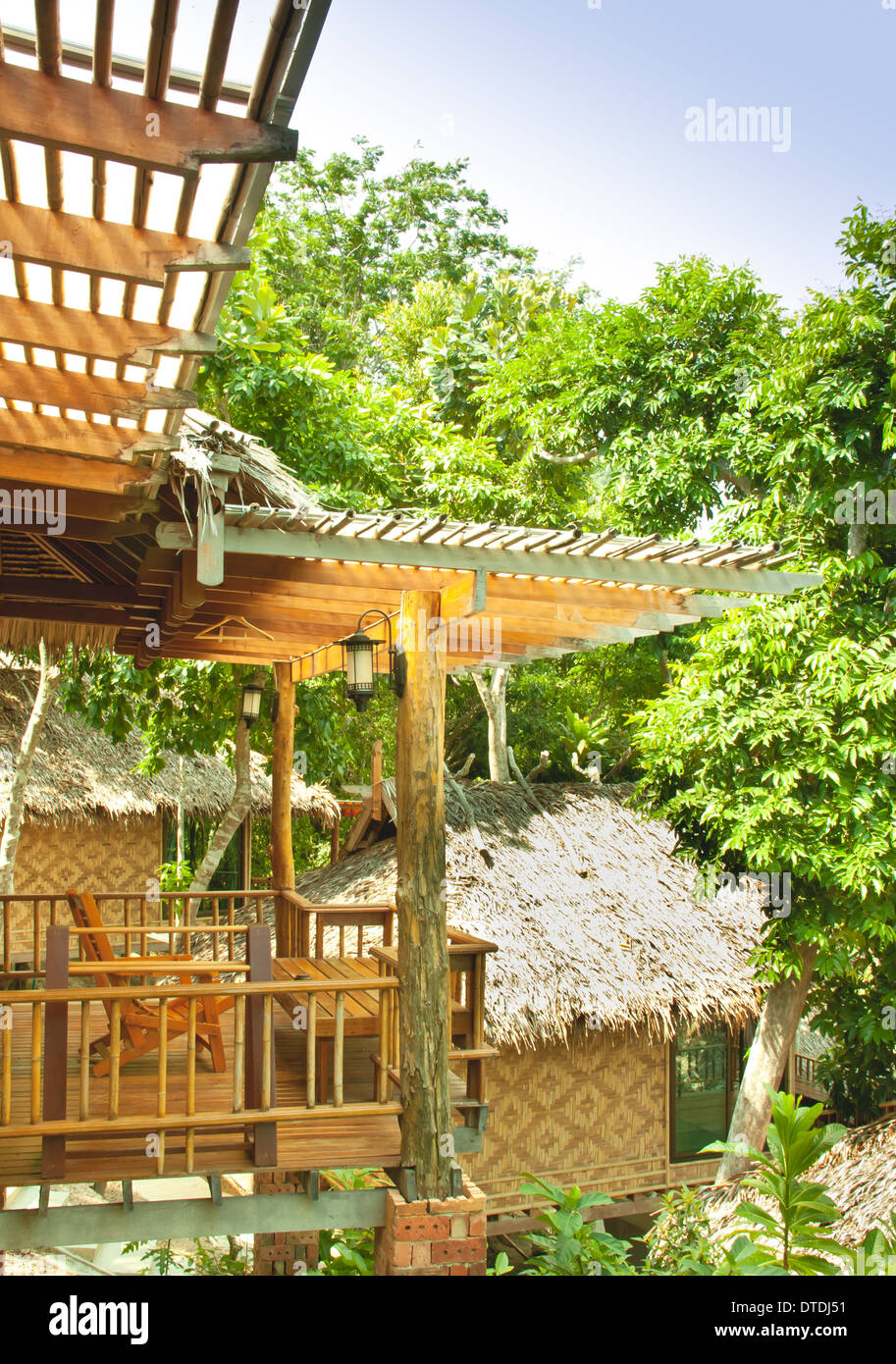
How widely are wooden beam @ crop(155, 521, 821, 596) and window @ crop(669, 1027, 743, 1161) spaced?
26.0 feet

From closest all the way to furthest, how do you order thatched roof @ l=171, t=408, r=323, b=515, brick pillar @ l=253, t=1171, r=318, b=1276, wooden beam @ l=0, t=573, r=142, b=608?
thatched roof @ l=171, t=408, r=323, b=515
wooden beam @ l=0, t=573, r=142, b=608
brick pillar @ l=253, t=1171, r=318, b=1276

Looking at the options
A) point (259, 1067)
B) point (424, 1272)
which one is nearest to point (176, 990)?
point (259, 1067)

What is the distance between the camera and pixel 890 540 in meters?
8.58

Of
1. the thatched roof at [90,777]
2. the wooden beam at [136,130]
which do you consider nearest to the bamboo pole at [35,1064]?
the wooden beam at [136,130]

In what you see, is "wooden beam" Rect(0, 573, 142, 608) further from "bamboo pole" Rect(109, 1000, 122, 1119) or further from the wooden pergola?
"bamboo pole" Rect(109, 1000, 122, 1119)

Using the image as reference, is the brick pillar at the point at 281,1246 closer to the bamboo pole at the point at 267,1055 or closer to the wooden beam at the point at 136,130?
the bamboo pole at the point at 267,1055

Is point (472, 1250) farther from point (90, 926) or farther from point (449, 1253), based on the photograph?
point (90, 926)

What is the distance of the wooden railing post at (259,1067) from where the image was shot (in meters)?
4.14

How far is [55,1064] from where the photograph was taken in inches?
151

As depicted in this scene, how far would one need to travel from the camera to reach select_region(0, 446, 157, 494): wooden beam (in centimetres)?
348


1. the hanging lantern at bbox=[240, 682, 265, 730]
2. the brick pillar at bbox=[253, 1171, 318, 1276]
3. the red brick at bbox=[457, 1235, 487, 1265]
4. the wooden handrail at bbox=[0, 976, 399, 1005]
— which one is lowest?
the brick pillar at bbox=[253, 1171, 318, 1276]

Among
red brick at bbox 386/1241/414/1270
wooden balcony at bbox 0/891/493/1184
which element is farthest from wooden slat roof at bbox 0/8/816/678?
red brick at bbox 386/1241/414/1270

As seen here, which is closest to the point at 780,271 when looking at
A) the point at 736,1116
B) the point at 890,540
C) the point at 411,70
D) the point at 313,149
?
the point at 411,70

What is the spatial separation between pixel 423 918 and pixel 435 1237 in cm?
128
